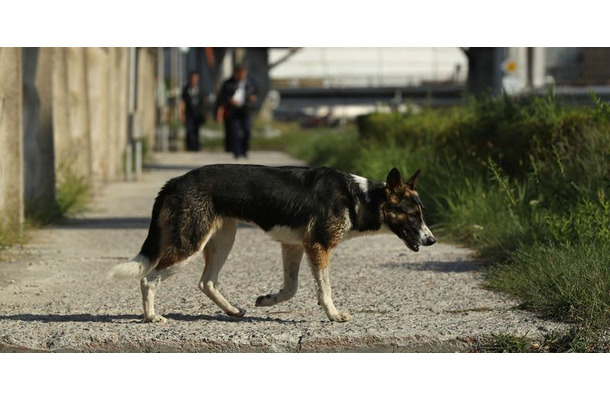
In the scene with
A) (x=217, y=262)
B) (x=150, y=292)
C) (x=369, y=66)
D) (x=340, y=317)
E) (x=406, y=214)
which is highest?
(x=369, y=66)

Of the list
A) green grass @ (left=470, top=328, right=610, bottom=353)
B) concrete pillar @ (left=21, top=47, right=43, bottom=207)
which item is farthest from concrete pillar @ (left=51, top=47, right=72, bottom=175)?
green grass @ (left=470, top=328, right=610, bottom=353)

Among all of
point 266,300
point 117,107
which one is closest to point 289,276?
point 266,300

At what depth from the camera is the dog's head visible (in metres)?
7.96

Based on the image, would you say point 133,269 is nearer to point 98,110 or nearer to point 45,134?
point 45,134

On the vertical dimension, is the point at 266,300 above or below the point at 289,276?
below

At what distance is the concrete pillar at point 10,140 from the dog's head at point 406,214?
16.2 feet

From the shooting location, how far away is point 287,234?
26.0ft

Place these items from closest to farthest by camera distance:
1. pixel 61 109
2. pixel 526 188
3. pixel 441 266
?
pixel 441 266, pixel 526 188, pixel 61 109

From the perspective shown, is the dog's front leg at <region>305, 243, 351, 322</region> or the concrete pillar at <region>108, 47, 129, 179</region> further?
the concrete pillar at <region>108, 47, 129, 179</region>

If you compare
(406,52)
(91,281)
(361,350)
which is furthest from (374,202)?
(406,52)

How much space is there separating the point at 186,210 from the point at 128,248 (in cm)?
438

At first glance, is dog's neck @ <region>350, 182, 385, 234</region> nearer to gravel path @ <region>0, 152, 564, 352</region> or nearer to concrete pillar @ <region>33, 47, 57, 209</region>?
gravel path @ <region>0, 152, 564, 352</region>

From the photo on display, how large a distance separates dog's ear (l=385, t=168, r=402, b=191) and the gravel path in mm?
884

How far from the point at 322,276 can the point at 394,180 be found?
0.79 m
